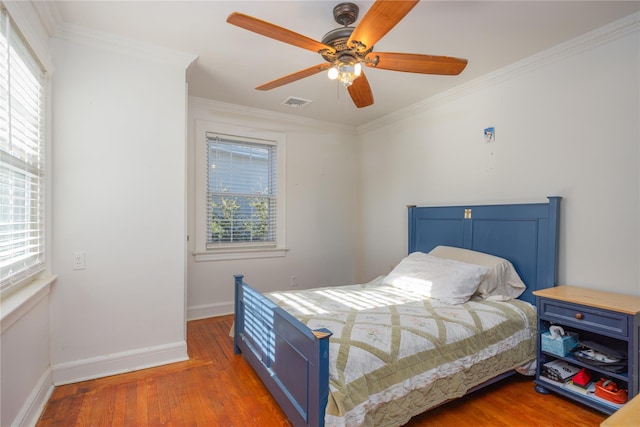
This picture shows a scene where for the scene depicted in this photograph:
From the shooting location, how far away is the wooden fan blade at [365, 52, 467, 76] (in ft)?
6.10

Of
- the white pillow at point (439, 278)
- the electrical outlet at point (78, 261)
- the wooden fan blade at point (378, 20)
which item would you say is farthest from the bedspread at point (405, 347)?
the wooden fan blade at point (378, 20)

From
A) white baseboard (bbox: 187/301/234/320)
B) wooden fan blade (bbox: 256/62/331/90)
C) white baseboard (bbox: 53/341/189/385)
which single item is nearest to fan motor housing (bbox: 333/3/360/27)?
wooden fan blade (bbox: 256/62/331/90)

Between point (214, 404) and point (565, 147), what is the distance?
124 inches

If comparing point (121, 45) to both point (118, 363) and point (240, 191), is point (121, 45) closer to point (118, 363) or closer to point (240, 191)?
point (240, 191)

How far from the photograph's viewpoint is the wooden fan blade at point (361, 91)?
2150 millimetres

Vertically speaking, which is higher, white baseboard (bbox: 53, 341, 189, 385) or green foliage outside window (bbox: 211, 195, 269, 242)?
green foliage outside window (bbox: 211, 195, 269, 242)

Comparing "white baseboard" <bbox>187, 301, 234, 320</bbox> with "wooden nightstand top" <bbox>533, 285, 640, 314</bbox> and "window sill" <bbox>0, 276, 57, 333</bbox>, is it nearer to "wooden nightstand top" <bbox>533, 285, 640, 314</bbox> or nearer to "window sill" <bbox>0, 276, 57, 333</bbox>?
"window sill" <bbox>0, 276, 57, 333</bbox>

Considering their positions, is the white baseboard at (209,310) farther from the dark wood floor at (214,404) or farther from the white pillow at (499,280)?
the white pillow at (499,280)

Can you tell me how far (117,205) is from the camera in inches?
97.4

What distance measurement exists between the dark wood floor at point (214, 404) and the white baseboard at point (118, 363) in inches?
2.1

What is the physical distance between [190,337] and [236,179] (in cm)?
184

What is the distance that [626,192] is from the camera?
2229mm

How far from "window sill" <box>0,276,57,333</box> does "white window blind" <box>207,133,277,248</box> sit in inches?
72.1

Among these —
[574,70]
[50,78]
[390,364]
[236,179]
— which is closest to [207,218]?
[236,179]
